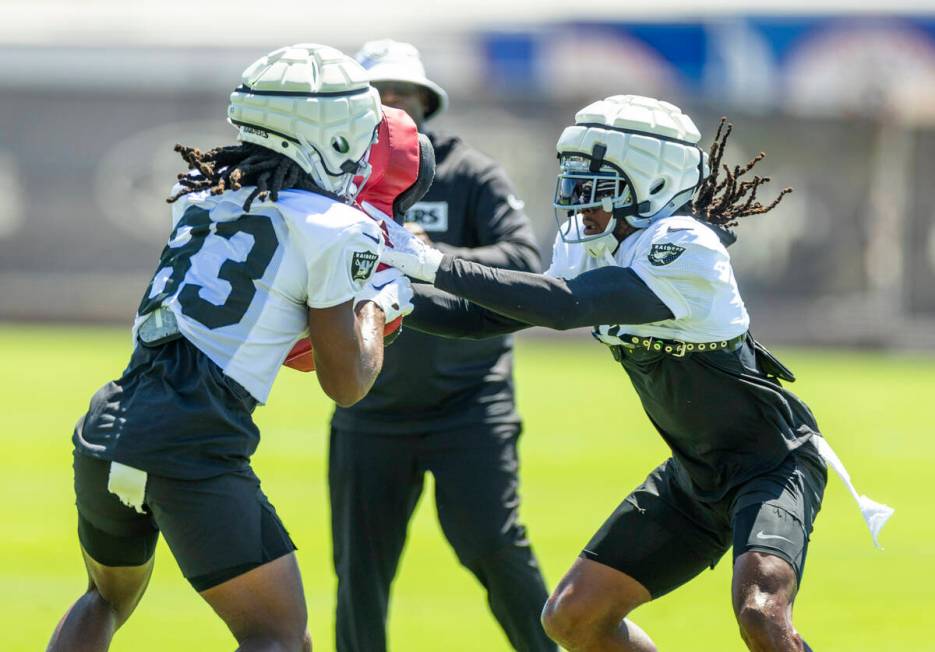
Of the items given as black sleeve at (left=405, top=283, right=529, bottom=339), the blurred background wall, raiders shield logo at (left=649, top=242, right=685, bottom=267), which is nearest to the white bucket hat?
black sleeve at (left=405, top=283, right=529, bottom=339)

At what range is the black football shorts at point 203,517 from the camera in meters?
4.04

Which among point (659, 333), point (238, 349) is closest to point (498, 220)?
point (659, 333)

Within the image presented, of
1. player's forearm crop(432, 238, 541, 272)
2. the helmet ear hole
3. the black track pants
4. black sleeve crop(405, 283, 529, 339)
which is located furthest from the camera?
player's forearm crop(432, 238, 541, 272)

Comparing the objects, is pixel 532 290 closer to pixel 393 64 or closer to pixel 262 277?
pixel 262 277

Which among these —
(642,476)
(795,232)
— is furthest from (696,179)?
(795,232)

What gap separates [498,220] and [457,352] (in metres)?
0.57

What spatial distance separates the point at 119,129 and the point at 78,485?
1545 cm

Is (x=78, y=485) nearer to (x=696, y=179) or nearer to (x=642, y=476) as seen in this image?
(x=696, y=179)

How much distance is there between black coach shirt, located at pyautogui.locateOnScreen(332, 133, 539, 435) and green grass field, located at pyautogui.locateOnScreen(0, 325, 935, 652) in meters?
1.03

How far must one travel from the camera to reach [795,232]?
1803 cm

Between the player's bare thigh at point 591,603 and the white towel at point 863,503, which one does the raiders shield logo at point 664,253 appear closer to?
the white towel at point 863,503

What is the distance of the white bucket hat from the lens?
6113 mm

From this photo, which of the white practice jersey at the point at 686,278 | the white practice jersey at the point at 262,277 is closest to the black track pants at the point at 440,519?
the white practice jersey at the point at 686,278

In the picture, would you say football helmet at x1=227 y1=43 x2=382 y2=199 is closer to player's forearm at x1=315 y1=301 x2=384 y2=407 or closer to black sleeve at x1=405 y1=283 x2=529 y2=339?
player's forearm at x1=315 y1=301 x2=384 y2=407
